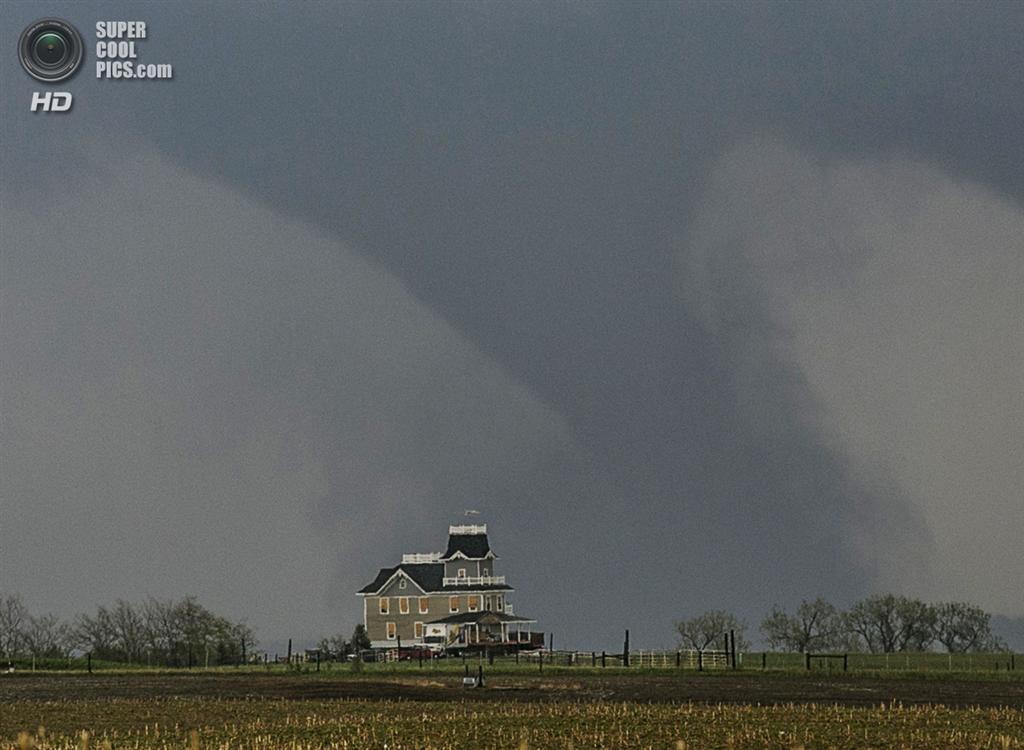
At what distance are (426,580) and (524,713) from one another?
82703 millimetres

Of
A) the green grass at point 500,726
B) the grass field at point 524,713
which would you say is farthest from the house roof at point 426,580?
the green grass at point 500,726

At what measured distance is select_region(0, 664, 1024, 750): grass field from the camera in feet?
108

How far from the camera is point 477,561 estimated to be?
401 ft

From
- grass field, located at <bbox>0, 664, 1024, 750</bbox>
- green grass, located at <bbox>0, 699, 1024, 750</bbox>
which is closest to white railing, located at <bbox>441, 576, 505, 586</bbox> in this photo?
grass field, located at <bbox>0, 664, 1024, 750</bbox>

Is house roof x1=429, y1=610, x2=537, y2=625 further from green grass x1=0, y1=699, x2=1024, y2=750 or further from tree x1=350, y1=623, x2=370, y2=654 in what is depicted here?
green grass x1=0, y1=699, x2=1024, y2=750

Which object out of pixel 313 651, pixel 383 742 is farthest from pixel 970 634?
pixel 383 742

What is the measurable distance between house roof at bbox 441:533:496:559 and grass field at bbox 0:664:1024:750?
51.6 metres

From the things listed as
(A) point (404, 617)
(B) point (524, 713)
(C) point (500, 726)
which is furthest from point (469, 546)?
(C) point (500, 726)

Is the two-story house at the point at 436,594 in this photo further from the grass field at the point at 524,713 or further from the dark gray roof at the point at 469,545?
the grass field at the point at 524,713

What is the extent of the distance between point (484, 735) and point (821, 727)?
9.21 metres

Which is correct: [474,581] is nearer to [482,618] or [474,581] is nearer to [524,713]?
[482,618]

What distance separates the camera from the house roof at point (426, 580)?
121 metres

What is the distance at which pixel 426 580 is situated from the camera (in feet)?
404

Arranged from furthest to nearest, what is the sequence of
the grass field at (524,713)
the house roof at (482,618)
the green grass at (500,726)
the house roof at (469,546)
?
the house roof at (469,546)
the house roof at (482,618)
the grass field at (524,713)
the green grass at (500,726)
